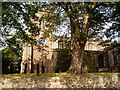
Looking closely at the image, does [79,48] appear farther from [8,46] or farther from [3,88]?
[3,88]

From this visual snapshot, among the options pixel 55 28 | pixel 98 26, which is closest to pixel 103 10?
pixel 98 26

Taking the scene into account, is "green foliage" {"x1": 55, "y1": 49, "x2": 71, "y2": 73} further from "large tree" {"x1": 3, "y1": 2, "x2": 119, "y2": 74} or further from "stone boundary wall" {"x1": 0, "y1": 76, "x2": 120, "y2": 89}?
"stone boundary wall" {"x1": 0, "y1": 76, "x2": 120, "y2": 89}

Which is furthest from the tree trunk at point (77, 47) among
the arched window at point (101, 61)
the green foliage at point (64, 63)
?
the arched window at point (101, 61)

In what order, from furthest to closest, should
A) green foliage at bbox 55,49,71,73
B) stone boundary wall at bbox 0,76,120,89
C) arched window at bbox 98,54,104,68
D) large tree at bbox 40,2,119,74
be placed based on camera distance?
arched window at bbox 98,54,104,68 → green foliage at bbox 55,49,71,73 → large tree at bbox 40,2,119,74 → stone boundary wall at bbox 0,76,120,89

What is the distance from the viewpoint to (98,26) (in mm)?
12875

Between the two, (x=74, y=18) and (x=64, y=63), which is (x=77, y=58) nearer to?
(x=74, y=18)

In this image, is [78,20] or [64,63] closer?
[78,20]

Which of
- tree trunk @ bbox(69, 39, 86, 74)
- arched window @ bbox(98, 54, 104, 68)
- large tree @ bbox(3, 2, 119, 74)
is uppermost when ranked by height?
large tree @ bbox(3, 2, 119, 74)

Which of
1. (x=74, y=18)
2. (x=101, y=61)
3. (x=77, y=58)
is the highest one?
(x=74, y=18)

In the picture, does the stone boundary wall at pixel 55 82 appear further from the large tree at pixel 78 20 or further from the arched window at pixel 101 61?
the arched window at pixel 101 61

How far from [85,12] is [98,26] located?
2830 mm

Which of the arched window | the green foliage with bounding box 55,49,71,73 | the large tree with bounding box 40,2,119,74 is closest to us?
the large tree with bounding box 40,2,119,74

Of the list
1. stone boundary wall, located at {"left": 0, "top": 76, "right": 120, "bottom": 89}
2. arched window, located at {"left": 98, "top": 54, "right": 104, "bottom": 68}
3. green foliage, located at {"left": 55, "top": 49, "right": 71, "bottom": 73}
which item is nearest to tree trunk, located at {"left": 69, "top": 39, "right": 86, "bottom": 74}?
stone boundary wall, located at {"left": 0, "top": 76, "right": 120, "bottom": 89}

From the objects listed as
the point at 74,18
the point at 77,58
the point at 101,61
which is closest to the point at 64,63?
the point at 77,58
